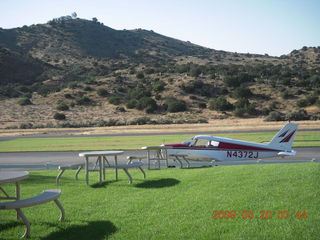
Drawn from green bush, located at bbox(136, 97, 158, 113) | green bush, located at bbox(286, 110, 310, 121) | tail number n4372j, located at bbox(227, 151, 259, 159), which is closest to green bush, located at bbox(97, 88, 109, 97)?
green bush, located at bbox(136, 97, 158, 113)

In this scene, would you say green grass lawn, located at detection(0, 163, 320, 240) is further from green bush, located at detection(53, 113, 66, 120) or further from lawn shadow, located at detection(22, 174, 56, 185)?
green bush, located at detection(53, 113, 66, 120)

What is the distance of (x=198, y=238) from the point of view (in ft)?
18.0

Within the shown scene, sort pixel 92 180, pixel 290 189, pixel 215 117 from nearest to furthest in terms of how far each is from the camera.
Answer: pixel 290 189
pixel 92 180
pixel 215 117

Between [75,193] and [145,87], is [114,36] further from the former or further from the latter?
[75,193]

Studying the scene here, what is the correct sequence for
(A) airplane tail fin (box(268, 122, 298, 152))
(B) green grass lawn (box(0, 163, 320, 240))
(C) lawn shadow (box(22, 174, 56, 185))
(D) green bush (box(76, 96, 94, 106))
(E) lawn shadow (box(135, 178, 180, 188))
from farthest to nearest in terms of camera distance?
(D) green bush (box(76, 96, 94, 106))
(A) airplane tail fin (box(268, 122, 298, 152))
(C) lawn shadow (box(22, 174, 56, 185))
(E) lawn shadow (box(135, 178, 180, 188))
(B) green grass lawn (box(0, 163, 320, 240))

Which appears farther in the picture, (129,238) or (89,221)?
(89,221)

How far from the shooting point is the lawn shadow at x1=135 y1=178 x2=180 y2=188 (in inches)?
380

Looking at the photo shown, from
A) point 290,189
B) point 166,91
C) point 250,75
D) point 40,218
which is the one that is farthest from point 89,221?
point 250,75

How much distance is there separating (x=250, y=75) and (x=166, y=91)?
1884 centimetres

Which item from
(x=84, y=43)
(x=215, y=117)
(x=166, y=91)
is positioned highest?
(x=84, y=43)
